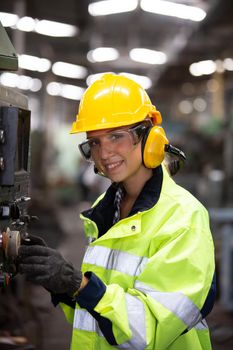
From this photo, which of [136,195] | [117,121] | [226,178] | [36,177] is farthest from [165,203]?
[36,177]

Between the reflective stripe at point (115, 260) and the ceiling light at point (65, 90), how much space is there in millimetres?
13392

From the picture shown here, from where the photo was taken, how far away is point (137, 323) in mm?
1569

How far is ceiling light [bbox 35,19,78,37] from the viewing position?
25.4ft

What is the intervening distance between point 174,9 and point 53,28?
5.93 ft

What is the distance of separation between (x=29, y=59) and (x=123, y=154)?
9.08 m

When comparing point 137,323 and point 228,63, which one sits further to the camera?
point 228,63

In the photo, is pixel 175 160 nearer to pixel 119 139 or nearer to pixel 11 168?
pixel 119 139

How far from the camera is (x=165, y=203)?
1791 millimetres

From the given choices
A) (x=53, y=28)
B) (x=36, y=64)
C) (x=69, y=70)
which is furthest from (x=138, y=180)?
(x=69, y=70)

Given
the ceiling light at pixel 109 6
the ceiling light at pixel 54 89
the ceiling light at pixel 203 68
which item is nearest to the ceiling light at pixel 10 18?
the ceiling light at pixel 109 6

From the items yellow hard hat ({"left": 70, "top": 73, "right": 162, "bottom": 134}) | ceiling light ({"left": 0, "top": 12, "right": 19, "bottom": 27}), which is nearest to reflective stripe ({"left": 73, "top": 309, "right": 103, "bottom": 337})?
yellow hard hat ({"left": 70, "top": 73, "right": 162, "bottom": 134})

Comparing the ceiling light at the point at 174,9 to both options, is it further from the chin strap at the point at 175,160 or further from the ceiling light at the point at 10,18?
the chin strap at the point at 175,160

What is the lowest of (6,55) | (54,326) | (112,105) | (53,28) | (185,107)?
(54,326)

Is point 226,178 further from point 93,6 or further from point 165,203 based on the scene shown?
point 165,203
